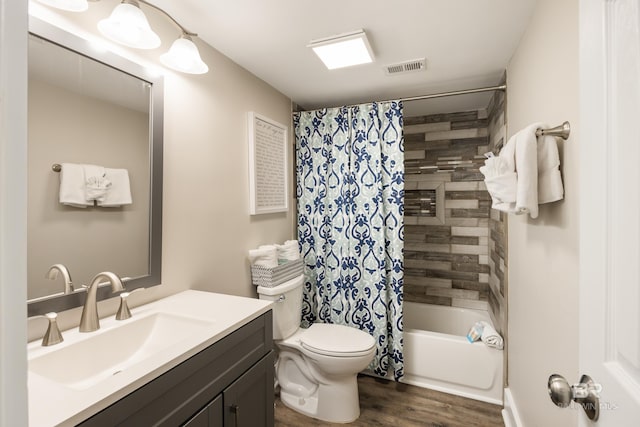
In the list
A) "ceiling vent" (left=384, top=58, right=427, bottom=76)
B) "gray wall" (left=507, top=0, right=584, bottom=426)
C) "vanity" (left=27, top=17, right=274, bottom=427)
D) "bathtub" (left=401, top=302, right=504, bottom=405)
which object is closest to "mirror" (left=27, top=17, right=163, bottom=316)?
"vanity" (left=27, top=17, right=274, bottom=427)

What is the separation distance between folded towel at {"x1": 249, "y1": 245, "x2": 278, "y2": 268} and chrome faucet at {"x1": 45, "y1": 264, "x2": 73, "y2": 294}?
1.07 meters

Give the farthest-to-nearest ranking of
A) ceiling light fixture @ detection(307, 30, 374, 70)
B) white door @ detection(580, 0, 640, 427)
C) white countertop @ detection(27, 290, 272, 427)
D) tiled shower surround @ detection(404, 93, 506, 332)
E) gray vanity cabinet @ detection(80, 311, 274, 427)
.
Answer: tiled shower surround @ detection(404, 93, 506, 332) < ceiling light fixture @ detection(307, 30, 374, 70) < gray vanity cabinet @ detection(80, 311, 274, 427) < white countertop @ detection(27, 290, 272, 427) < white door @ detection(580, 0, 640, 427)

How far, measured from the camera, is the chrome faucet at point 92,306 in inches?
43.6

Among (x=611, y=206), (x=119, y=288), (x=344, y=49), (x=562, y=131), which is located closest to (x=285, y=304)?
(x=119, y=288)

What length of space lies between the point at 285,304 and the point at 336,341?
0.42 metres

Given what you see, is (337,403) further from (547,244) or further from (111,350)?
(547,244)

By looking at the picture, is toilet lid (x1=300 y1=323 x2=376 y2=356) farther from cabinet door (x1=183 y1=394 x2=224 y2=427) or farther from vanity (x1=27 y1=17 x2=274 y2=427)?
cabinet door (x1=183 y1=394 x2=224 y2=427)

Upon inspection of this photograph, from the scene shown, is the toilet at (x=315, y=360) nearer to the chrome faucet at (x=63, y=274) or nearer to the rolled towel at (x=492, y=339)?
the rolled towel at (x=492, y=339)

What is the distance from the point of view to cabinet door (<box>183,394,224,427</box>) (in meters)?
1.01

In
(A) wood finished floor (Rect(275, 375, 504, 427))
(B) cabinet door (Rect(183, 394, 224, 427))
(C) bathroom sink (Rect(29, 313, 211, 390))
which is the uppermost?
(C) bathroom sink (Rect(29, 313, 211, 390))

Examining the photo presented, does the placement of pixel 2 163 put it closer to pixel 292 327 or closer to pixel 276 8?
pixel 276 8

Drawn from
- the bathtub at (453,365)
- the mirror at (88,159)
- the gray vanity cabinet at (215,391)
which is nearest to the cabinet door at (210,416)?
the gray vanity cabinet at (215,391)

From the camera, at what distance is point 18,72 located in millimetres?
366

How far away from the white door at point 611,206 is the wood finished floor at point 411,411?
1633 mm
